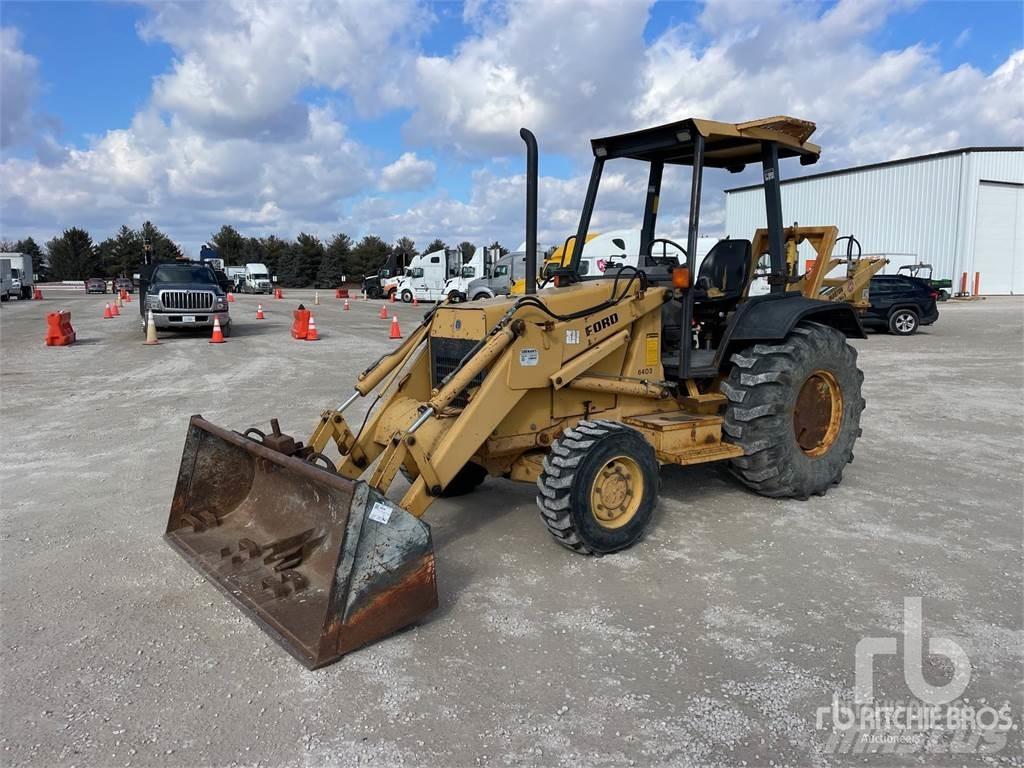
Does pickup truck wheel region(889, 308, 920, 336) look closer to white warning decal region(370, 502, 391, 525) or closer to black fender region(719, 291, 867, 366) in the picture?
black fender region(719, 291, 867, 366)

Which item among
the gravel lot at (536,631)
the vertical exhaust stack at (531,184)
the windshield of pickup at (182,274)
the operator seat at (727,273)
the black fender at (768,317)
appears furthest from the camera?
the windshield of pickup at (182,274)

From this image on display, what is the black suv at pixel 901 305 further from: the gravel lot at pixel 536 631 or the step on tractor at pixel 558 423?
the step on tractor at pixel 558 423

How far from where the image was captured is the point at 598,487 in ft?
15.0

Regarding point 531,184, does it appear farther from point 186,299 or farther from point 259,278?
point 259,278

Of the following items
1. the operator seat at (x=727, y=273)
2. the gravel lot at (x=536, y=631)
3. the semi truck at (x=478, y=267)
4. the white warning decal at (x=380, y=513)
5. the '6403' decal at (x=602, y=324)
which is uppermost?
the semi truck at (x=478, y=267)

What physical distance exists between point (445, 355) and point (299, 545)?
1.74 metres

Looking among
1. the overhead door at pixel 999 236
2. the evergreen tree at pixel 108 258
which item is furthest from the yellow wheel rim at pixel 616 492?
the evergreen tree at pixel 108 258

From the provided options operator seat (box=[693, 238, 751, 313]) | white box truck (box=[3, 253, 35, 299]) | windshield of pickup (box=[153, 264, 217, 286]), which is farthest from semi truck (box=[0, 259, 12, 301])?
operator seat (box=[693, 238, 751, 313])

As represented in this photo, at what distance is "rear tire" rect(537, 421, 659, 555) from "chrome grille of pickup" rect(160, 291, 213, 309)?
16305mm

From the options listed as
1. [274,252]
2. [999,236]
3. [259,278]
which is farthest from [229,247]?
[999,236]

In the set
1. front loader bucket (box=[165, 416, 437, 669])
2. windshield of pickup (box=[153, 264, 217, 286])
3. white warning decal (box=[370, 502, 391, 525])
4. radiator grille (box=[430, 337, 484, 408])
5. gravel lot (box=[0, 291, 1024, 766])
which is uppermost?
windshield of pickup (box=[153, 264, 217, 286])

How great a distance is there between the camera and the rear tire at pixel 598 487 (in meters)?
4.39

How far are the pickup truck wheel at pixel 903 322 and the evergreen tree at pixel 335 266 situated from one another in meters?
55.5

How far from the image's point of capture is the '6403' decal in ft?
16.7
